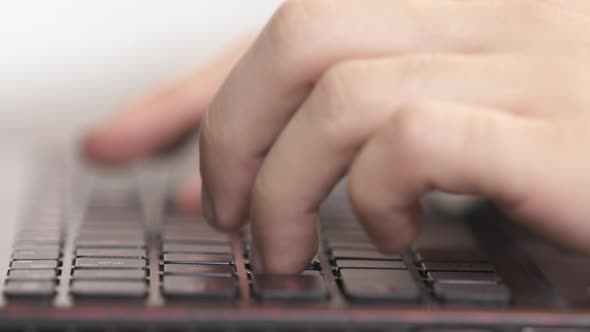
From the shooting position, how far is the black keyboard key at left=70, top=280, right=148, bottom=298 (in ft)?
1.23

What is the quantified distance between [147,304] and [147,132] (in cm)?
59

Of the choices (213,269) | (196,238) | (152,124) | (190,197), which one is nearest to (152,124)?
(152,124)

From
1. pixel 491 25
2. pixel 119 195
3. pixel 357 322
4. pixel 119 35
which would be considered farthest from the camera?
pixel 119 35

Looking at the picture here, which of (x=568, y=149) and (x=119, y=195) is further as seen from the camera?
(x=119, y=195)

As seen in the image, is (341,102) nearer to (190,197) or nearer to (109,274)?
(109,274)

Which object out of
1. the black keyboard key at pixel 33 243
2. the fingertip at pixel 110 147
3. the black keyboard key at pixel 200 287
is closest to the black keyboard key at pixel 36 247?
the black keyboard key at pixel 33 243

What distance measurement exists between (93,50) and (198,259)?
81cm

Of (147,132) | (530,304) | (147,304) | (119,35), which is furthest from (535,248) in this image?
(119,35)

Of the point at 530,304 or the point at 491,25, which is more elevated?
the point at 491,25

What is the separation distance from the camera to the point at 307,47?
0.47m

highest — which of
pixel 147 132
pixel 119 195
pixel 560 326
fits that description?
pixel 147 132

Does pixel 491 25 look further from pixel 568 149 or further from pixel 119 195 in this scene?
pixel 119 195

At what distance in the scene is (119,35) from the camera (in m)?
1.21

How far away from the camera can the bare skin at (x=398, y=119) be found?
41 cm
